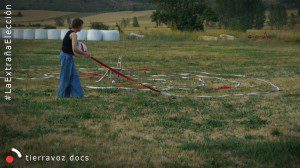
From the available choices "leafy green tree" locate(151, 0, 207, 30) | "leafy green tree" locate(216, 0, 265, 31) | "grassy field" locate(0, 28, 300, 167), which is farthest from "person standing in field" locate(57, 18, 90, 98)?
"leafy green tree" locate(216, 0, 265, 31)

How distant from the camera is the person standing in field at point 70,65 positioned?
40.2 feet

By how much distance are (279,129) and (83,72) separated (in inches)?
498

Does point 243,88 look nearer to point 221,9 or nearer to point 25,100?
point 25,100

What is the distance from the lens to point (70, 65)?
492 inches

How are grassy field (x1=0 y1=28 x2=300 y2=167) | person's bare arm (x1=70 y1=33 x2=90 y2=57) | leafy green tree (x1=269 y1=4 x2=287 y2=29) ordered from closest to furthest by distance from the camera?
1. grassy field (x1=0 y1=28 x2=300 y2=167)
2. person's bare arm (x1=70 y1=33 x2=90 y2=57)
3. leafy green tree (x1=269 y1=4 x2=287 y2=29)

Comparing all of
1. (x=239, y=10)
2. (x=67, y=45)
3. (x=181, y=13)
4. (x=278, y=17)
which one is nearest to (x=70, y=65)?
(x=67, y=45)

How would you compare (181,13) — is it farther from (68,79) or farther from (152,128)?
(152,128)

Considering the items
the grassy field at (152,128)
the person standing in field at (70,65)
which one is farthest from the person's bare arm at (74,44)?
the grassy field at (152,128)

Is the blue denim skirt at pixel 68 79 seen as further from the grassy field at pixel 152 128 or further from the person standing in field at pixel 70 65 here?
the grassy field at pixel 152 128

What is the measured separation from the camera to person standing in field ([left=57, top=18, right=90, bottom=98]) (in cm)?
1225

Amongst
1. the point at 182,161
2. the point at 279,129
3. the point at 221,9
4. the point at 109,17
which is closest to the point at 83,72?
the point at 279,129

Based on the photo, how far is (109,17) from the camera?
148625 mm

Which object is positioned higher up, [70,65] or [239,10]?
[239,10]

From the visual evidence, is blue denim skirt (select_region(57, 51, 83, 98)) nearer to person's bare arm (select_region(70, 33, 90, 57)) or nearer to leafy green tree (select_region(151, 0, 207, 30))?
person's bare arm (select_region(70, 33, 90, 57))
